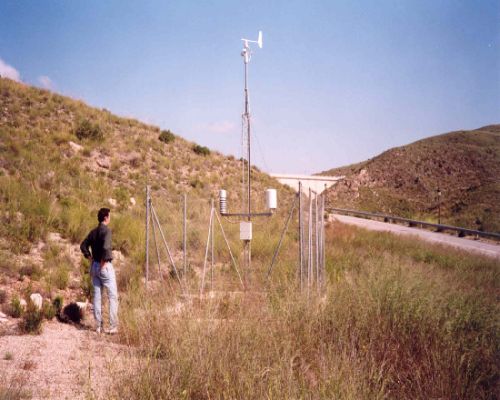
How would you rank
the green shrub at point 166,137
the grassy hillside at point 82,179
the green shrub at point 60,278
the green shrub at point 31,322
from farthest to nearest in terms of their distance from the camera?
the green shrub at point 166,137, the grassy hillside at point 82,179, the green shrub at point 60,278, the green shrub at point 31,322

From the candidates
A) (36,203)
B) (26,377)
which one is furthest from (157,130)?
(26,377)

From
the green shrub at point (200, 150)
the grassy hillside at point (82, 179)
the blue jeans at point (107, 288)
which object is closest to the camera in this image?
the blue jeans at point (107, 288)

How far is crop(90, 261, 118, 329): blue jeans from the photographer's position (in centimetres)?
729

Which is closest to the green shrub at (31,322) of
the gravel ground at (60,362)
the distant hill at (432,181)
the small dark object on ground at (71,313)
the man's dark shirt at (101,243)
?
the gravel ground at (60,362)

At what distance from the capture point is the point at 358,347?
5699 millimetres

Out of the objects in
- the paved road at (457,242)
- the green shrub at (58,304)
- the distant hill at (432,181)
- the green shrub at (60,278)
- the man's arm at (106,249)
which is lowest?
the paved road at (457,242)

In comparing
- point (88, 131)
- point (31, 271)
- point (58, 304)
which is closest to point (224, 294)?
point (58, 304)

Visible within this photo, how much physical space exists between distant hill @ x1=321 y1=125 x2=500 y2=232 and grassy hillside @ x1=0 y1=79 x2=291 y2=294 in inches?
1332

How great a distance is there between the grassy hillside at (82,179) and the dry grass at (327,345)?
5080mm

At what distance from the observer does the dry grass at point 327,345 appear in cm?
411

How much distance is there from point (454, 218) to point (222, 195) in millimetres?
44973

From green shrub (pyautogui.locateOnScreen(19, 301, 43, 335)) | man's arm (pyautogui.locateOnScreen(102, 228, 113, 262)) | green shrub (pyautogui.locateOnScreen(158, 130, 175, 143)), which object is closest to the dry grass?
man's arm (pyautogui.locateOnScreen(102, 228, 113, 262))

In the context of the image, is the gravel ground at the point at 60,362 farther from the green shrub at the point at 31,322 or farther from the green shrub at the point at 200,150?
the green shrub at the point at 200,150

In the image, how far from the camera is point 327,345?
5.62 meters
